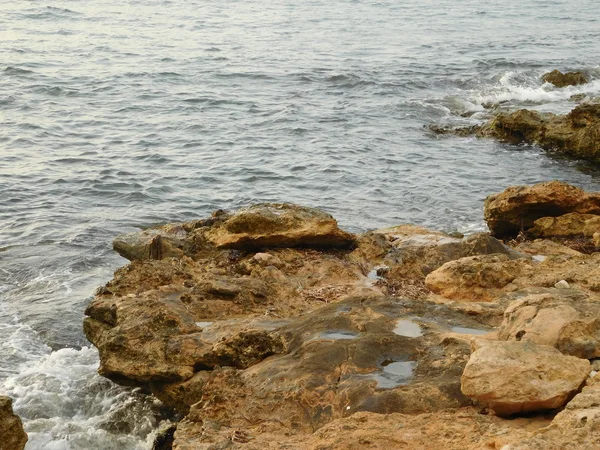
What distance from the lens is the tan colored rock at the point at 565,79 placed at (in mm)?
23656

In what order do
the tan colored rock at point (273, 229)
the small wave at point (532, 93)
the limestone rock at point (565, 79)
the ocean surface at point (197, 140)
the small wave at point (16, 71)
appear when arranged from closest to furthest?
the tan colored rock at point (273, 229) < the ocean surface at point (197, 140) < the small wave at point (532, 93) < the small wave at point (16, 71) < the limestone rock at point (565, 79)

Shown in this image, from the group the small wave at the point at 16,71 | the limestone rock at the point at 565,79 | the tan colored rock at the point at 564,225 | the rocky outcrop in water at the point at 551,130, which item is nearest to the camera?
the tan colored rock at the point at 564,225

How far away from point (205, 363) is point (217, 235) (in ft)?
9.71

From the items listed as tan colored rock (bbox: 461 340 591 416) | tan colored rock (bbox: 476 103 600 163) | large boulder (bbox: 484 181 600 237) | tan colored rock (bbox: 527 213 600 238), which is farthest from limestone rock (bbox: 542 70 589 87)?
tan colored rock (bbox: 461 340 591 416)

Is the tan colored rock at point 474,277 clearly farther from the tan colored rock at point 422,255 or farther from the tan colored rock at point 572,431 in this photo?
the tan colored rock at point 572,431

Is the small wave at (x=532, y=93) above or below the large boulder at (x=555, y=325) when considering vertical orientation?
below

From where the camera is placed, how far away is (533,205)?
34.9 feet

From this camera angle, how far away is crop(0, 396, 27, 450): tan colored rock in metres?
6.11

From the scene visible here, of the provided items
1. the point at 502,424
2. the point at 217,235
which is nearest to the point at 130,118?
the point at 217,235

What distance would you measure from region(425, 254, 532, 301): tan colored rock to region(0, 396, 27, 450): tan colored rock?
155 inches

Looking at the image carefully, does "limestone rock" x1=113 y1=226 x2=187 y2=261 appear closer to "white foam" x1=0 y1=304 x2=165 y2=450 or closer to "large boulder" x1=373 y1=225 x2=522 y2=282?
"white foam" x1=0 y1=304 x2=165 y2=450

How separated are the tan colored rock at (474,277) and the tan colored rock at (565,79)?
1679cm

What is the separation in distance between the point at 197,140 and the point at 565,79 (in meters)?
11.4

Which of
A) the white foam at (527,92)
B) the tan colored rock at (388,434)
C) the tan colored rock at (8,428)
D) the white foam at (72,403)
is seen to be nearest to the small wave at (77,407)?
the white foam at (72,403)
